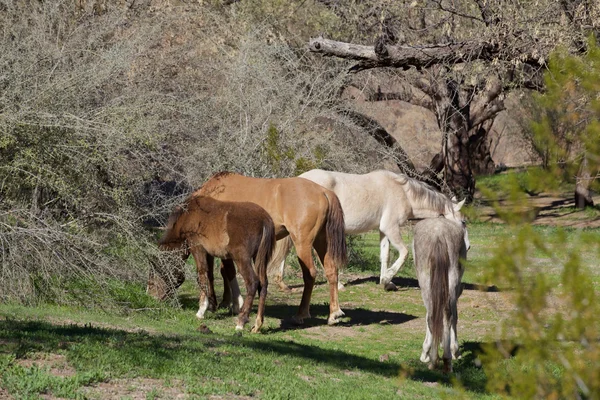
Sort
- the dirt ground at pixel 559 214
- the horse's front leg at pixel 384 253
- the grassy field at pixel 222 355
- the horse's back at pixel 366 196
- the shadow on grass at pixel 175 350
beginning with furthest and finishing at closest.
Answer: the dirt ground at pixel 559 214, the horse's front leg at pixel 384 253, the horse's back at pixel 366 196, the shadow on grass at pixel 175 350, the grassy field at pixel 222 355

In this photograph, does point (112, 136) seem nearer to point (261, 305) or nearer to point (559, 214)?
point (261, 305)

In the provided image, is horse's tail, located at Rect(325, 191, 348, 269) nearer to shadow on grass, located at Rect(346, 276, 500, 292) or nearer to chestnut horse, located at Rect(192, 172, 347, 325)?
chestnut horse, located at Rect(192, 172, 347, 325)

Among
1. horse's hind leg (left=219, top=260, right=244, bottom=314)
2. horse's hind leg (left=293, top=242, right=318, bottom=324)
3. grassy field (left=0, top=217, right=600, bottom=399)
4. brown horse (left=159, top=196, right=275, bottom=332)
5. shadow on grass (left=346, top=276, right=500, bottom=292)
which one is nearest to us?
grassy field (left=0, top=217, right=600, bottom=399)

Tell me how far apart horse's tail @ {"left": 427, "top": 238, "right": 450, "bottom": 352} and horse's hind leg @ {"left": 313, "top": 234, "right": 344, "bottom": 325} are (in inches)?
113

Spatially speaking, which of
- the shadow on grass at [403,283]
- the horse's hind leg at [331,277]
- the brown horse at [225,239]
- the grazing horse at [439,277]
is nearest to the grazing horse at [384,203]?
the shadow on grass at [403,283]

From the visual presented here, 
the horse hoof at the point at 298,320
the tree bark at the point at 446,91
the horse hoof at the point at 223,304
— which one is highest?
the tree bark at the point at 446,91

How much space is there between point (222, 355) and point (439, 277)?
2.66m

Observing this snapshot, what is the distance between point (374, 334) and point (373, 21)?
1037 cm

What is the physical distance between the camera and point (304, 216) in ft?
42.3

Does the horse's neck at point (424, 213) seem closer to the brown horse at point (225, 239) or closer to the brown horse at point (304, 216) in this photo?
the brown horse at point (304, 216)

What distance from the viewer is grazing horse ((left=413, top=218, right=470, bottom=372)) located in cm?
973

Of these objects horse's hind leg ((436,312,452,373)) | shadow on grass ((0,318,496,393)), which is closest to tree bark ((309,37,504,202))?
shadow on grass ((0,318,496,393))

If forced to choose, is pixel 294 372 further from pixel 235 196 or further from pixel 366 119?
pixel 366 119

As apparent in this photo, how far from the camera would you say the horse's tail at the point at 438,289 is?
9719 millimetres
